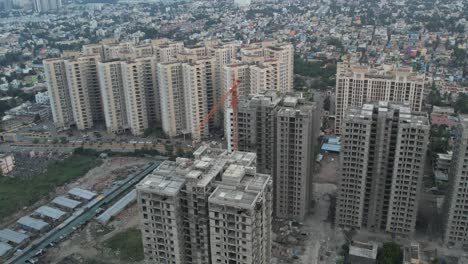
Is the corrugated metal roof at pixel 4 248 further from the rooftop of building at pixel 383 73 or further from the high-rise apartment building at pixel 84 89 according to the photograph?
the rooftop of building at pixel 383 73

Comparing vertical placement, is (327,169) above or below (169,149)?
below

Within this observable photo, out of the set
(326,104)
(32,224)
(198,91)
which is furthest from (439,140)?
(32,224)

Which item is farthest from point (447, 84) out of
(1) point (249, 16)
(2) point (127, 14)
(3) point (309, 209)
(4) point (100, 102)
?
(2) point (127, 14)

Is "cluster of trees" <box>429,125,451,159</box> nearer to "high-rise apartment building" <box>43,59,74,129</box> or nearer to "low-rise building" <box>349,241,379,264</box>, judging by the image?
"low-rise building" <box>349,241,379,264</box>

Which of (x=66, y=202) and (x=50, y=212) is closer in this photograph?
(x=50, y=212)

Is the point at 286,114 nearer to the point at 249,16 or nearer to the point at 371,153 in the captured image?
the point at 371,153

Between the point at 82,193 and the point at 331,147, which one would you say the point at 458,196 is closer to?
the point at 331,147

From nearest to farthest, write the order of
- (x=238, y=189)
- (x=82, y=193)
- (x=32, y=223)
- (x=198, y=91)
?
(x=238, y=189)
(x=32, y=223)
(x=82, y=193)
(x=198, y=91)
